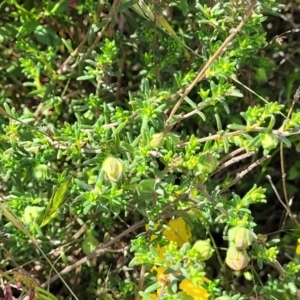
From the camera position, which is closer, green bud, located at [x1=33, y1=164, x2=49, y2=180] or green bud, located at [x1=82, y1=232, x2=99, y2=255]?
green bud, located at [x1=33, y1=164, x2=49, y2=180]

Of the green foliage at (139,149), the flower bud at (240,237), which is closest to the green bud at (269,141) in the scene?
the green foliage at (139,149)

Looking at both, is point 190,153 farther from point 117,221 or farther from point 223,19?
point 117,221

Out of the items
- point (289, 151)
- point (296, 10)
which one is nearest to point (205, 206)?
point (289, 151)

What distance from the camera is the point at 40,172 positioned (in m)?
1.51

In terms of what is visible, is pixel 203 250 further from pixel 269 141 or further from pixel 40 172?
pixel 40 172

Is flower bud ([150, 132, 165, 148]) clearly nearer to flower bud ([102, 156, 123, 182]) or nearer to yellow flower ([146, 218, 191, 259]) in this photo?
flower bud ([102, 156, 123, 182])

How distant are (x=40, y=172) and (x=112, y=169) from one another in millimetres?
257

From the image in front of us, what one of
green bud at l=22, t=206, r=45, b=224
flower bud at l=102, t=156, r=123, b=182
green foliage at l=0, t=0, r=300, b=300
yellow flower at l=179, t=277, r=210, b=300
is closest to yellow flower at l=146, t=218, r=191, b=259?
green foliage at l=0, t=0, r=300, b=300

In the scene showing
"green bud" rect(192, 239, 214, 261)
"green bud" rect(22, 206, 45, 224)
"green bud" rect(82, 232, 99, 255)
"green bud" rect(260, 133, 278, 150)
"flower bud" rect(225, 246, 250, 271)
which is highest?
"green bud" rect(260, 133, 278, 150)

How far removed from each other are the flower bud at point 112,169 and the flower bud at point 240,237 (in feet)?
0.91

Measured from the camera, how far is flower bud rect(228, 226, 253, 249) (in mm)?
1346

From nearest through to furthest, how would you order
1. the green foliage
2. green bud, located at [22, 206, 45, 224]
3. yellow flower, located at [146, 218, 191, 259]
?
1. the green foliage
2. green bud, located at [22, 206, 45, 224]
3. yellow flower, located at [146, 218, 191, 259]

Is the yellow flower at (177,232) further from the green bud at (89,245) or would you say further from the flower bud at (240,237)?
the flower bud at (240,237)

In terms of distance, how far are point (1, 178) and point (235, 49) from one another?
2.42 ft
